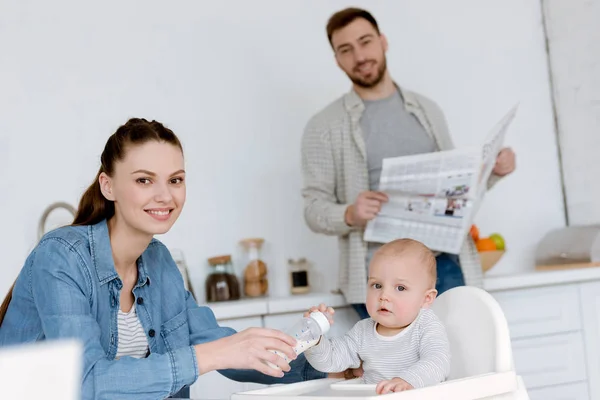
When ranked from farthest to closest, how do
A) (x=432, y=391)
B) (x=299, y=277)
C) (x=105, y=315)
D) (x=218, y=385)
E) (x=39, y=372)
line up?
(x=299, y=277)
(x=218, y=385)
(x=105, y=315)
(x=432, y=391)
(x=39, y=372)

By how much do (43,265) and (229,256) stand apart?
168 centimetres

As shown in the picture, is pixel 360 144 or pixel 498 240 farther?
pixel 498 240

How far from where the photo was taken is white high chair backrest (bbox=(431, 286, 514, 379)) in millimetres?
1457

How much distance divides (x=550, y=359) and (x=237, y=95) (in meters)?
1.53

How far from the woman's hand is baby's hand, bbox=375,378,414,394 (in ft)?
0.50

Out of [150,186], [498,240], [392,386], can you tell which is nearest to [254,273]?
[498,240]

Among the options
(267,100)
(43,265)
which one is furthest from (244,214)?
(43,265)

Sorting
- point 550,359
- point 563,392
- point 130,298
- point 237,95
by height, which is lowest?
point 563,392

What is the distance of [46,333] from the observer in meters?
1.49

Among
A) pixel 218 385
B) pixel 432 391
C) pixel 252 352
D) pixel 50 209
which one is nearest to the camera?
pixel 432 391

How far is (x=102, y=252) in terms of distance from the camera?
1.65 m

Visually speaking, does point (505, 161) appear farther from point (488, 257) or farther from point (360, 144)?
point (488, 257)

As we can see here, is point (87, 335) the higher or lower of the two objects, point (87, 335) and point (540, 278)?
the higher

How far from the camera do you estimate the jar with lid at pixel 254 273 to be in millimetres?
3213
